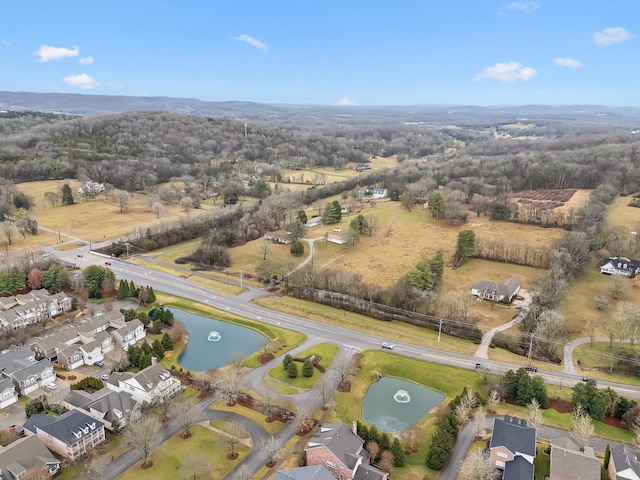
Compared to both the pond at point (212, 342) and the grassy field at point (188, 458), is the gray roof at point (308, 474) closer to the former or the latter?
the grassy field at point (188, 458)

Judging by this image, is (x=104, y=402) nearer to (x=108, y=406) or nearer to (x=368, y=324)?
(x=108, y=406)

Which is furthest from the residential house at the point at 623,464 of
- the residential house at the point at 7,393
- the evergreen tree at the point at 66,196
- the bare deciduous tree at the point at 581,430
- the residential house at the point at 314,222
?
the evergreen tree at the point at 66,196

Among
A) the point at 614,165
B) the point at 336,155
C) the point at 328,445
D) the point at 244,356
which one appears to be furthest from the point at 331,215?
the point at 336,155

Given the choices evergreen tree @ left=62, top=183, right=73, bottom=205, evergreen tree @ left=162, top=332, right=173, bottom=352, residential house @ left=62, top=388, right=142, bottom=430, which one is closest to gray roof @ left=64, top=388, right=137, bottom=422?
residential house @ left=62, top=388, right=142, bottom=430

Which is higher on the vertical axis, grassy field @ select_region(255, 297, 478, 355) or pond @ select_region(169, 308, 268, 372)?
grassy field @ select_region(255, 297, 478, 355)

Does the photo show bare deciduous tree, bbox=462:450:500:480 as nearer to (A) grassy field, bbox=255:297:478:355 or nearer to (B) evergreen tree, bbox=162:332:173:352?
(A) grassy field, bbox=255:297:478:355

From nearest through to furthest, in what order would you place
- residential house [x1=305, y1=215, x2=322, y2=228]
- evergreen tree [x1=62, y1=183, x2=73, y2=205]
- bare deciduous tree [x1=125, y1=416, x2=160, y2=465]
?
bare deciduous tree [x1=125, y1=416, x2=160, y2=465] < residential house [x1=305, y1=215, x2=322, y2=228] < evergreen tree [x1=62, y1=183, x2=73, y2=205]
